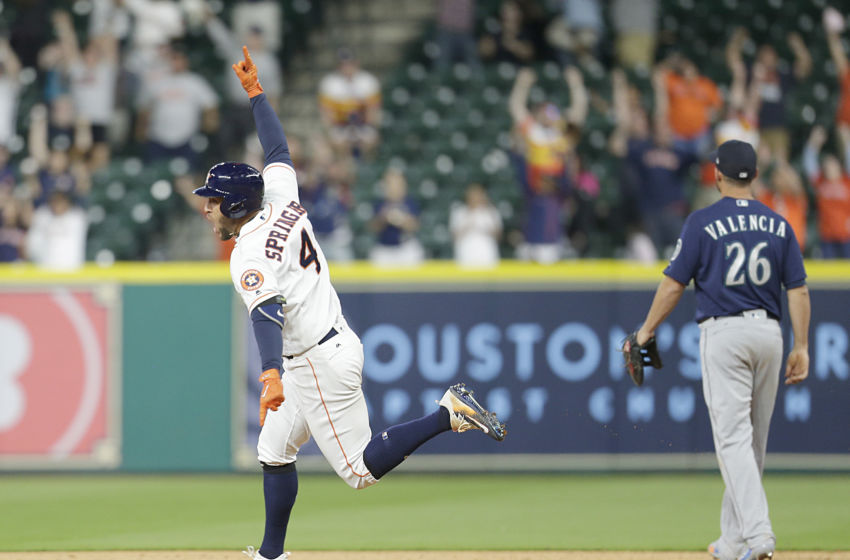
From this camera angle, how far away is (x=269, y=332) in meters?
5.46

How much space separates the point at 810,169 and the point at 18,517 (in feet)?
30.0

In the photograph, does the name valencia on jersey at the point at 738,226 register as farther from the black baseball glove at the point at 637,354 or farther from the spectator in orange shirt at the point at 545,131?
the spectator in orange shirt at the point at 545,131

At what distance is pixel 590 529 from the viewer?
7723 millimetres

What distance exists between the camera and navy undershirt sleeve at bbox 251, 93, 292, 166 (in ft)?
20.6

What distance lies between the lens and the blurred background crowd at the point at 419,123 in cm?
1202

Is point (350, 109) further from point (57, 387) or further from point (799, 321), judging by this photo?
point (799, 321)

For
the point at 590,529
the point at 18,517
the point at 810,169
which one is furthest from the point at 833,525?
the point at 810,169

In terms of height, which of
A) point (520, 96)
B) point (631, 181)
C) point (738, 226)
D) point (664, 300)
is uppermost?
point (520, 96)

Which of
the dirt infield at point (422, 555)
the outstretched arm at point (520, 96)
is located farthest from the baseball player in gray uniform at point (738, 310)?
the outstretched arm at point (520, 96)

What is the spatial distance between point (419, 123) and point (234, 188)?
8088 mm

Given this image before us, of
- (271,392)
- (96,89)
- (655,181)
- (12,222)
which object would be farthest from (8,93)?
(271,392)

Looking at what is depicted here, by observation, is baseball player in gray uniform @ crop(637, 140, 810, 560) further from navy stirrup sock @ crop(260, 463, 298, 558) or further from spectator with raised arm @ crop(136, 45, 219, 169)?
spectator with raised arm @ crop(136, 45, 219, 169)

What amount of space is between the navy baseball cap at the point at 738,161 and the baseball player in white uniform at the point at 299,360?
1.65 m

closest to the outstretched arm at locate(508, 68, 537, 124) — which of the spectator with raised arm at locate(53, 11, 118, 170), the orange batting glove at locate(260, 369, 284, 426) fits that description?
the spectator with raised arm at locate(53, 11, 118, 170)
